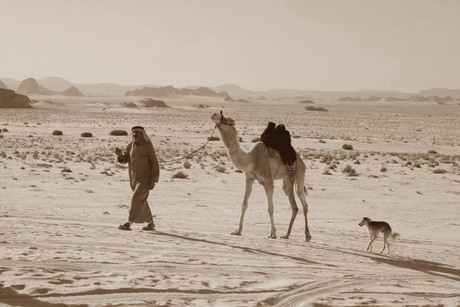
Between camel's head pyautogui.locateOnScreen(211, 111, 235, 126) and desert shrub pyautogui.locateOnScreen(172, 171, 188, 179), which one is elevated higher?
camel's head pyautogui.locateOnScreen(211, 111, 235, 126)

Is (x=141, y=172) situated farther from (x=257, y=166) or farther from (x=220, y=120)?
(x=257, y=166)

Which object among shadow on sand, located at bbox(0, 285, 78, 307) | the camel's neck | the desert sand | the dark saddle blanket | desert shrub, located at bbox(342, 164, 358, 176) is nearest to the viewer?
shadow on sand, located at bbox(0, 285, 78, 307)

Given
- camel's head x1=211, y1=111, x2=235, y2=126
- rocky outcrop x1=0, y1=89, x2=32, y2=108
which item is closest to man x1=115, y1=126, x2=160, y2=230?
camel's head x1=211, y1=111, x2=235, y2=126

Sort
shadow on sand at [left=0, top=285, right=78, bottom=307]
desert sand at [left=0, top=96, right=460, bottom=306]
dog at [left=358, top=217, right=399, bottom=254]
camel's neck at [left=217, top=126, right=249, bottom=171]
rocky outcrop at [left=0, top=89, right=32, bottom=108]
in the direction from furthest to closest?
rocky outcrop at [left=0, top=89, right=32, bottom=108], camel's neck at [left=217, top=126, right=249, bottom=171], dog at [left=358, top=217, right=399, bottom=254], desert sand at [left=0, top=96, right=460, bottom=306], shadow on sand at [left=0, top=285, right=78, bottom=307]

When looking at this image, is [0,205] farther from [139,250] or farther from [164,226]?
[139,250]

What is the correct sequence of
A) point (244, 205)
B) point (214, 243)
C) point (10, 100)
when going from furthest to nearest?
point (10, 100), point (244, 205), point (214, 243)

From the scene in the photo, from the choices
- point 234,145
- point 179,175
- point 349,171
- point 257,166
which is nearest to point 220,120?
point 234,145

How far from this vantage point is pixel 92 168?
73.5 ft

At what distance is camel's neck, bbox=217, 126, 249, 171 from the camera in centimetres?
1083

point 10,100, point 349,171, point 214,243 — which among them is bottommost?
point 349,171

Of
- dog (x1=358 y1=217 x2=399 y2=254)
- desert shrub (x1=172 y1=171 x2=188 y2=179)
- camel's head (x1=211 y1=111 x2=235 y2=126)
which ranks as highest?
camel's head (x1=211 y1=111 x2=235 y2=126)

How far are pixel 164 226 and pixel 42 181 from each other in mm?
8406

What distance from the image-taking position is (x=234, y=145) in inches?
428

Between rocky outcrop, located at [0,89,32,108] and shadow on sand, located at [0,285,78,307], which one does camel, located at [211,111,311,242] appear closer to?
shadow on sand, located at [0,285,78,307]
